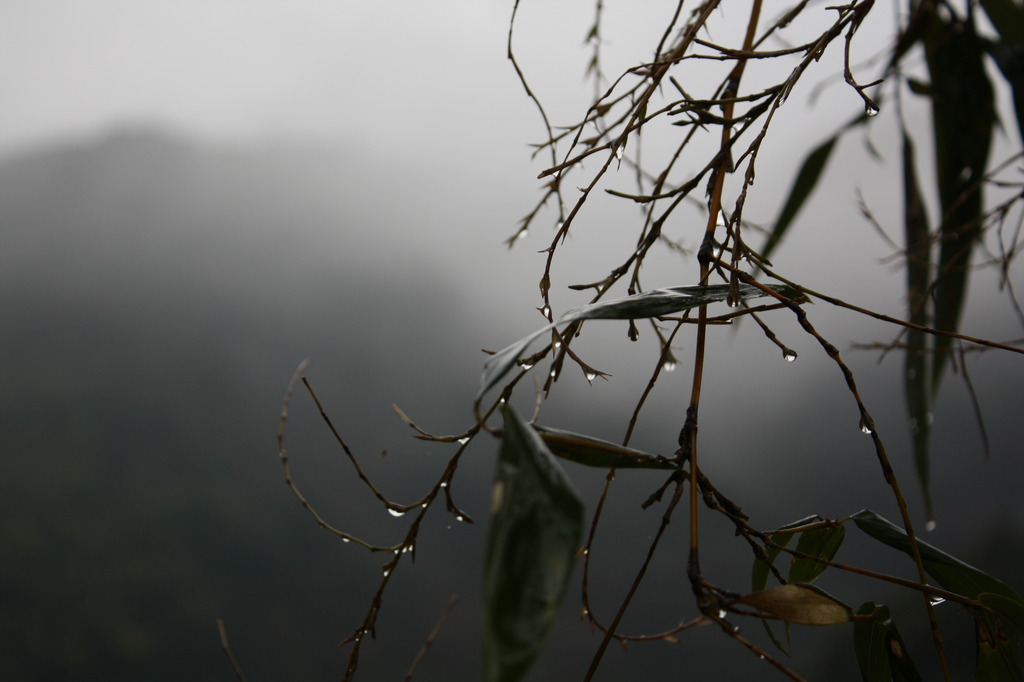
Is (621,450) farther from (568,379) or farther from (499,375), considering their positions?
(568,379)

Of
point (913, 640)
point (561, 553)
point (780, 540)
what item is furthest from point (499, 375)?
point (913, 640)

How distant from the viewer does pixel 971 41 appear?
86 cm

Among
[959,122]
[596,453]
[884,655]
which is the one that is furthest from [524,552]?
[959,122]

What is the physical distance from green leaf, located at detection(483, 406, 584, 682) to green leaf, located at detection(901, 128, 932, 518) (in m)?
0.67

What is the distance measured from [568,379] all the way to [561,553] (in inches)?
36.4

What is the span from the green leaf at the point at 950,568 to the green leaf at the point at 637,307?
0.12 metres

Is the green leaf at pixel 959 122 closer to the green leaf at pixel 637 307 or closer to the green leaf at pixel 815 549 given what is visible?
the green leaf at pixel 815 549

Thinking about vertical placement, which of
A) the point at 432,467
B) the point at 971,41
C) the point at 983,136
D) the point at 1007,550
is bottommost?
the point at 1007,550

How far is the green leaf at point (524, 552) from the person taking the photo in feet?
0.48

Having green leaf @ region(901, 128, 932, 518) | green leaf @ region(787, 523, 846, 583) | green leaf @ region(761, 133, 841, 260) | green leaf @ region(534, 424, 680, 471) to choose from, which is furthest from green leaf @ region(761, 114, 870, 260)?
green leaf @ region(534, 424, 680, 471)

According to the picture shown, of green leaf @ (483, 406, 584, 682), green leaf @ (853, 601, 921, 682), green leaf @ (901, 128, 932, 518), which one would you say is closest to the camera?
green leaf @ (483, 406, 584, 682)

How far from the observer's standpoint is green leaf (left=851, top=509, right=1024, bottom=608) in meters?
0.33

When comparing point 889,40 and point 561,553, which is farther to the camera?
point 889,40

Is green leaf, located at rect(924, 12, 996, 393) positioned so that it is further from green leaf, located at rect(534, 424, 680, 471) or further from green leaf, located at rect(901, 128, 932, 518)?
green leaf, located at rect(534, 424, 680, 471)
